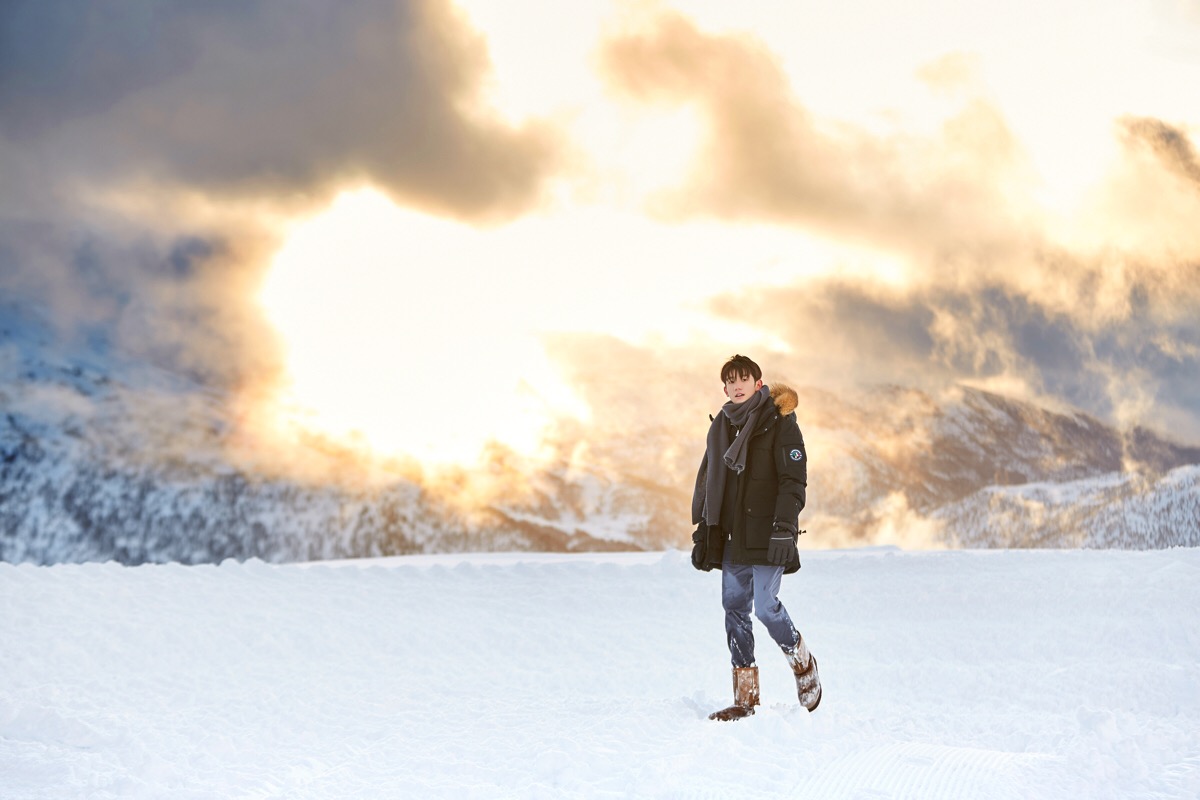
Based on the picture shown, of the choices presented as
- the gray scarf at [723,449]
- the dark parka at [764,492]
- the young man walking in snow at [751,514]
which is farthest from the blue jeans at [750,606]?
the gray scarf at [723,449]

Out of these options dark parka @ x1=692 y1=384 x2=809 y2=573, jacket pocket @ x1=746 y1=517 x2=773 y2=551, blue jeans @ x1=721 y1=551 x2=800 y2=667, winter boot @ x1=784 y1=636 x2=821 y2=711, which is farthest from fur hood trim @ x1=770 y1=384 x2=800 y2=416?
winter boot @ x1=784 y1=636 x2=821 y2=711

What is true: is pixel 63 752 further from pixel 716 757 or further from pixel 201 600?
pixel 201 600

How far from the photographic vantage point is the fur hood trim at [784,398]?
7656 mm

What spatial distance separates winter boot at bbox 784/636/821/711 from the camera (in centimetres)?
772

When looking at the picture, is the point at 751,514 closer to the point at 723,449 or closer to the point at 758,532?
the point at 758,532

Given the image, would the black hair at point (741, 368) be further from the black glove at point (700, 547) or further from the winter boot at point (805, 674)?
the winter boot at point (805, 674)

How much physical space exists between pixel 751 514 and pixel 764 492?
203 millimetres

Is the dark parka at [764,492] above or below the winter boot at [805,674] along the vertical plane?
above

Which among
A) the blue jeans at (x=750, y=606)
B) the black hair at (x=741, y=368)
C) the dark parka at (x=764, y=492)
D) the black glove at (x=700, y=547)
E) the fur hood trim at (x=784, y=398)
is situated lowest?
the blue jeans at (x=750, y=606)

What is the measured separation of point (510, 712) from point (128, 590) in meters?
7.25

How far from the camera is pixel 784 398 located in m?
7.67

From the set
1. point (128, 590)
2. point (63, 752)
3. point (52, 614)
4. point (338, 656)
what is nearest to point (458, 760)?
point (63, 752)

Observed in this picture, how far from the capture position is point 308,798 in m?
5.76

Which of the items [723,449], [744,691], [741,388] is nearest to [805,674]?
[744,691]
